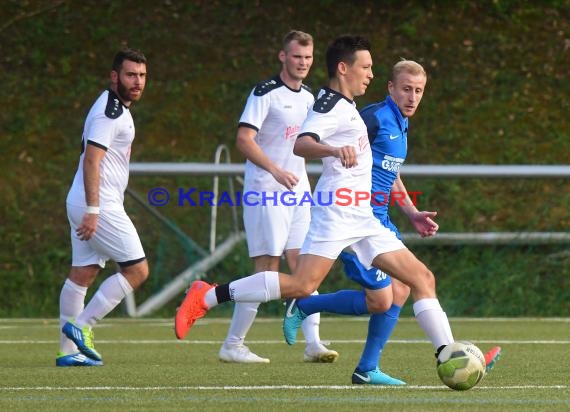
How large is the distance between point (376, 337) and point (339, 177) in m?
0.91

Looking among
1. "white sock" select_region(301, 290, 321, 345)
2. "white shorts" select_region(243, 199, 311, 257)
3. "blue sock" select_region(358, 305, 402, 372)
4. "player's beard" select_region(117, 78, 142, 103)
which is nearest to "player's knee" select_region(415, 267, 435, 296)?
"blue sock" select_region(358, 305, 402, 372)

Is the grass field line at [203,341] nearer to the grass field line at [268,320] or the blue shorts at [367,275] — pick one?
the grass field line at [268,320]

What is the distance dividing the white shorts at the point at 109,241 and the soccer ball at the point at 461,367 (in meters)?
2.96

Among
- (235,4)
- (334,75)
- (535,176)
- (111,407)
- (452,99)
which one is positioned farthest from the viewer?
(235,4)

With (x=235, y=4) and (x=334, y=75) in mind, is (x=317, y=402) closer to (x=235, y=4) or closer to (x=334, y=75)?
(x=334, y=75)

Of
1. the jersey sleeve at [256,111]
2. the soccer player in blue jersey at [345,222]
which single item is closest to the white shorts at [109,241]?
the jersey sleeve at [256,111]

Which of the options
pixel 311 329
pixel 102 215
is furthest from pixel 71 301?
pixel 311 329

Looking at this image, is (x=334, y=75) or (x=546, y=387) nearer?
(x=546, y=387)

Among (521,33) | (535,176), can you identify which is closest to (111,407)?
(535,176)

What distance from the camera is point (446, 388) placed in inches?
297

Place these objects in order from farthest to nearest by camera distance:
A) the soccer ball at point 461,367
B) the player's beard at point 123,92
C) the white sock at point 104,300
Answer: the player's beard at point 123,92 < the white sock at point 104,300 < the soccer ball at point 461,367

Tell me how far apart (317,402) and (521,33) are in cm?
1381

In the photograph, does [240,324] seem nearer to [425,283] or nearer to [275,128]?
[275,128]

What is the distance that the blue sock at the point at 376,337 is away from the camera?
26.0 feet
